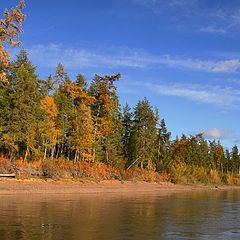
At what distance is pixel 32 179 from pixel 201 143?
100668 mm

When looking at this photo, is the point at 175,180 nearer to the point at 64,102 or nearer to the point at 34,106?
the point at 64,102

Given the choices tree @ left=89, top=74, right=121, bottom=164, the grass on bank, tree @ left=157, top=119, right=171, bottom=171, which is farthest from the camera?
tree @ left=157, top=119, right=171, bottom=171

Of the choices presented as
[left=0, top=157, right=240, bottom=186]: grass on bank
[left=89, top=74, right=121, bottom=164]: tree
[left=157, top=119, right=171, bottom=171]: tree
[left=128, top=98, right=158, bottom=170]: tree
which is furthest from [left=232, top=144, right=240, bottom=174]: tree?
[left=89, top=74, right=121, bottom=164]: tree

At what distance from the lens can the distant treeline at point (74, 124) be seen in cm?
5747

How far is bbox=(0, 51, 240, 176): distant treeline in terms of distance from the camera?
57.5 metres

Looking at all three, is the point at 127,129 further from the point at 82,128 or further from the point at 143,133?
the point at 82,128

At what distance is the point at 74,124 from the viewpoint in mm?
71375

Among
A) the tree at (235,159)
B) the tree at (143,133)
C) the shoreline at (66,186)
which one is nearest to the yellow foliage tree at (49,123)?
the shoreline at (66,186)

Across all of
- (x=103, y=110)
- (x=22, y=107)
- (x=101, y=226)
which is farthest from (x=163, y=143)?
(x=101, y=226)

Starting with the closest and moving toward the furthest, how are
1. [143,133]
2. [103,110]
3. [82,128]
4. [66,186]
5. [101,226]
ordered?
[101,226] → [66,186] → [82,128] → [103,110] → [143,133]

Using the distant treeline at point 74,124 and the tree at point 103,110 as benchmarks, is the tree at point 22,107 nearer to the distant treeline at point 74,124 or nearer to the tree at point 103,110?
the distant treeline at point 74,124

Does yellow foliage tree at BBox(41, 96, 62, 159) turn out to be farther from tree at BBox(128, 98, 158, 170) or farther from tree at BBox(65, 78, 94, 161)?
tree at BBox(128, 98, 158, 170)

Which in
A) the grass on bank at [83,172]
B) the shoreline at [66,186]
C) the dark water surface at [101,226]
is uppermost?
the grass on bank at [83,172]

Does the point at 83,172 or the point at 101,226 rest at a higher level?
the point at 83,172
